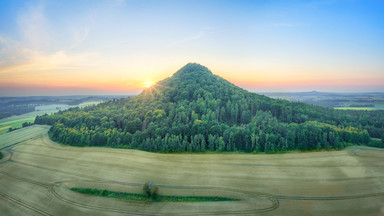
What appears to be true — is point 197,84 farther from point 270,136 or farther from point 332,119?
point 332,119

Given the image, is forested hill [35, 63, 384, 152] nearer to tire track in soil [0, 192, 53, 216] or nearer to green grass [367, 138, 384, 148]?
green grass [367, 138, 384, 148]

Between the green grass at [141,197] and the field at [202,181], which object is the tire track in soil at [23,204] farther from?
the green grass at [141,197]

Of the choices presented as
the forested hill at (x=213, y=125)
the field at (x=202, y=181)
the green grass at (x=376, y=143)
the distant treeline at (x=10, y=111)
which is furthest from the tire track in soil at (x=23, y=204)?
the distant treeline at (x=10, y=111)

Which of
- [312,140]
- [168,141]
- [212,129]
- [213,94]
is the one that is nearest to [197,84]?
[213,94]

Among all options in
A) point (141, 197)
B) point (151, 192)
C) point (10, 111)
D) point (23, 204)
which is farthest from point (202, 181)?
point (10, 111)

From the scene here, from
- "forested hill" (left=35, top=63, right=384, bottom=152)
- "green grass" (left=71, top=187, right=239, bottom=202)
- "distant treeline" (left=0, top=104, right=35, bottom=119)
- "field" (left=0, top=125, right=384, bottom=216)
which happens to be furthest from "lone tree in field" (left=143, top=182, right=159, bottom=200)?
"distant treeline" (left=0, top=104, right=35, bottom=119)

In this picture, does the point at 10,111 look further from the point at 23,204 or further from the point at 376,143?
the point at 376,143
